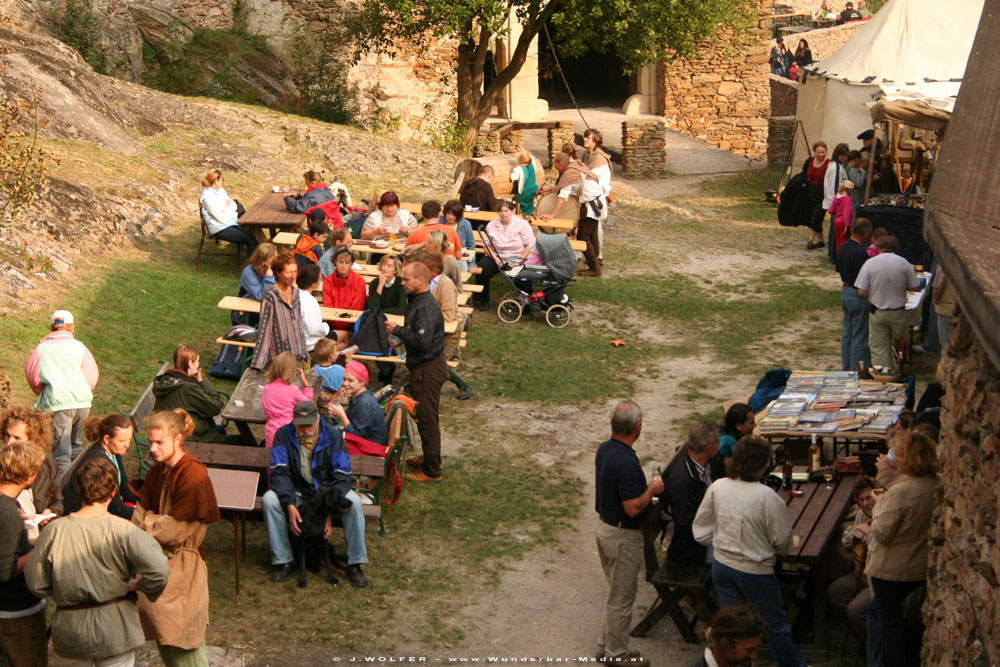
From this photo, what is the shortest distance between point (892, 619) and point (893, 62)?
14389 millimetres

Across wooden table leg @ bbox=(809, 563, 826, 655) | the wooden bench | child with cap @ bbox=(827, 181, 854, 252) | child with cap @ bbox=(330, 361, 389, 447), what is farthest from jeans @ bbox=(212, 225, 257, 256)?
wooden table leg @ bbox=(809, 563, 826, 655)

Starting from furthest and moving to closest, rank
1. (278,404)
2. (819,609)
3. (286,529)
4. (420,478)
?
1. (420,478)
2. (278,404)
3. (286,529)
4. (819,609)

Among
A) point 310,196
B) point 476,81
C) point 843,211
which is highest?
point 476,81

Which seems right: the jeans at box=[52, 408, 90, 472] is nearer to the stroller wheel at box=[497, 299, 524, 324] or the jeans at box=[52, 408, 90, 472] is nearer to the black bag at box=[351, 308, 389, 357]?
the black bag at box=[351, 308, 389, 357]

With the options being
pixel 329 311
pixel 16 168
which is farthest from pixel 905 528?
pixel 16 168

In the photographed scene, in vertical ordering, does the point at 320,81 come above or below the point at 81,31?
below

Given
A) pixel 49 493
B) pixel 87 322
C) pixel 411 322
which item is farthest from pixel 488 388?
pixel 49 493

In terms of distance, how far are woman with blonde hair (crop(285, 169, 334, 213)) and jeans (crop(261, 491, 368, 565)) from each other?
6770mm

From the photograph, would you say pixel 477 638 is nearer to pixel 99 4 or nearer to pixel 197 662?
pixel 197 662

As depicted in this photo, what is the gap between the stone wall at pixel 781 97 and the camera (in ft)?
89.6

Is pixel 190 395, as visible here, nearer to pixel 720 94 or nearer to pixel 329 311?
pixel 329 311

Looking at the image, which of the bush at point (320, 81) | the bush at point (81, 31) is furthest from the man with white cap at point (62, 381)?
the bush at point (320, 81)

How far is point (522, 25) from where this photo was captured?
2042cm

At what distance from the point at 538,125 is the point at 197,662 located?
2005 cm
